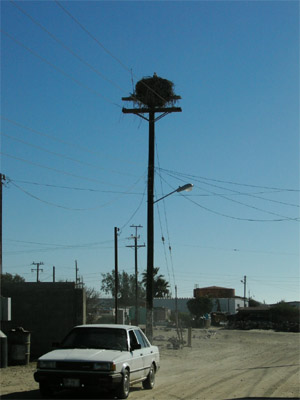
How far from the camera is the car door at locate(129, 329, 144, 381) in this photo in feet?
39.7

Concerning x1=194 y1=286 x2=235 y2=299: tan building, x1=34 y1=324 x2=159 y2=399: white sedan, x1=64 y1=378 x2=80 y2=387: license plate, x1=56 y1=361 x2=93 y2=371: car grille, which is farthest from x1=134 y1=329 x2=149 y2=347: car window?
x1=194 y1=286 x2=235 y2=299: tan building

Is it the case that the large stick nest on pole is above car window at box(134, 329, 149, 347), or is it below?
above

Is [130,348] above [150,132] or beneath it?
beneath

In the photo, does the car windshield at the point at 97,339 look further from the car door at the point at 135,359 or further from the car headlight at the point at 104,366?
the car headlight at the point at 104,366

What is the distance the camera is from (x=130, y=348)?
12.3 meters

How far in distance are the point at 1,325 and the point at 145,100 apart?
1044 centimetres

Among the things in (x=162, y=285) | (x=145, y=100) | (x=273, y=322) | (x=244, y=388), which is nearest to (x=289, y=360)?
(x=244, y=388)

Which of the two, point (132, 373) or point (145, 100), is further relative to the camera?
point (145, 100)

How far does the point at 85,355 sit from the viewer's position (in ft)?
37.4

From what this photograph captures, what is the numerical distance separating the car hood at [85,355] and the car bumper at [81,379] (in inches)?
11.6

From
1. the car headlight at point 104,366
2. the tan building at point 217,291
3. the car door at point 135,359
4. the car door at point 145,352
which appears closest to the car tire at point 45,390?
the car headlight at point 104,366

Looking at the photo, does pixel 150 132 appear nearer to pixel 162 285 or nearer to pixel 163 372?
pixel 163 372

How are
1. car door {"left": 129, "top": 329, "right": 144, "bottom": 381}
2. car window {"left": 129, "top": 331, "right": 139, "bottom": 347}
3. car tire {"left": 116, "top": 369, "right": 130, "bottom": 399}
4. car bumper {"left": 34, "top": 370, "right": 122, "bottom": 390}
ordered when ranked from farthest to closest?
car window {"left": 129, "top": 331, "right": 139, "bottom": 347}
car door {"left": 129, "top": 329, "right": 144, "bottom": 381}
car tire {"left": 116, "top": 369, "right": 130, "bottom": 399}
car bumper {"left": 34, "top": 370, "right": 122, "bottom": 390}

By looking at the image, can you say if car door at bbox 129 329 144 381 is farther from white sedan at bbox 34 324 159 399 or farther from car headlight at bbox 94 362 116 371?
car headlight at bbox 94 362 116 371
